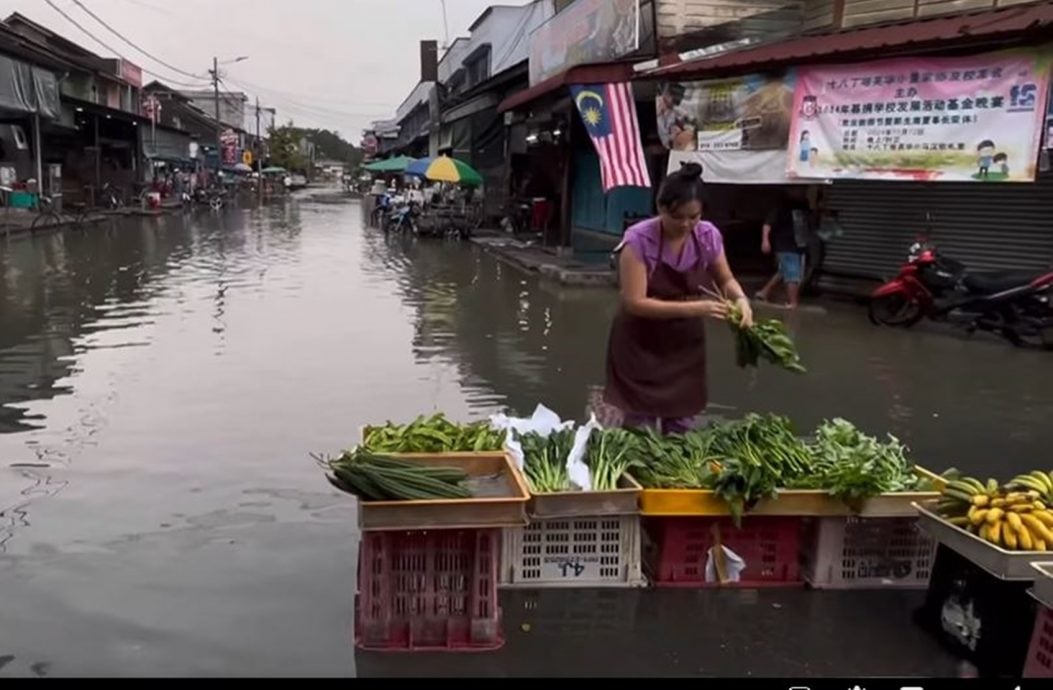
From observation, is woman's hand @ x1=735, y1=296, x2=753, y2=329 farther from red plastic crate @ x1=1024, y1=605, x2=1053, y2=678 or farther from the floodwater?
red plastic crate @ x1=1024, y1=605, x2=1053, y2=678

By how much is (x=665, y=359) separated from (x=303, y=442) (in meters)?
2.91

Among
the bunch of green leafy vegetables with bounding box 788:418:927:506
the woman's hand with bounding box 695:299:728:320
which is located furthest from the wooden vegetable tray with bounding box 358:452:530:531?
the bunch of green leafy vegetables with bounding box 788:418:927:506

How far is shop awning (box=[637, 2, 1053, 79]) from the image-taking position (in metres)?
10.3

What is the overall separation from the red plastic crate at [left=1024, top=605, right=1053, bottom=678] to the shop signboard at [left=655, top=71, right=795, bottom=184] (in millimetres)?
10770

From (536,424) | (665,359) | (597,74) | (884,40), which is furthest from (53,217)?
(665,359)

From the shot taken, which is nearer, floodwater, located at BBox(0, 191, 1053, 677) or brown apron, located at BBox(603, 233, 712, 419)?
floodwater, located at BBox(0, 191, 1053, 677)

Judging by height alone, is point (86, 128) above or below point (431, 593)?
above

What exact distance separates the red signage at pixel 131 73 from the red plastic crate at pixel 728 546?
49.0 m

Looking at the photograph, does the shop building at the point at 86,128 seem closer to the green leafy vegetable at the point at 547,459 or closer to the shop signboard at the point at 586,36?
the shop signboard at the point at 586,36

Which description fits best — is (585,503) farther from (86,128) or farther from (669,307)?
(86,128)

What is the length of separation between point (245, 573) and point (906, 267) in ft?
31.3

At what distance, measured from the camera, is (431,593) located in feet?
12.4

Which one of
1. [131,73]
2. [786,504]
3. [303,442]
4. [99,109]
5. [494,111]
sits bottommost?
[303,442]

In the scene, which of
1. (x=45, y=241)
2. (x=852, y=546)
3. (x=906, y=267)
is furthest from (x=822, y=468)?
(x=45, y=241)
